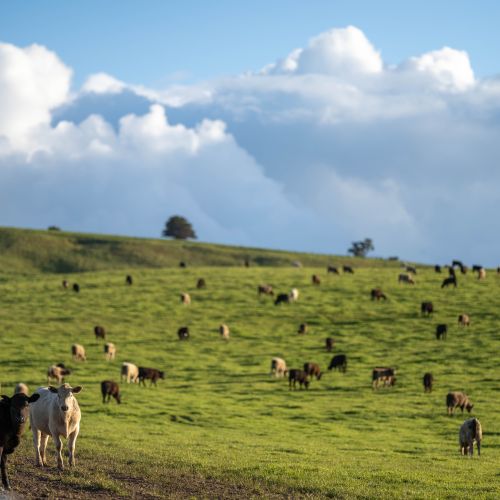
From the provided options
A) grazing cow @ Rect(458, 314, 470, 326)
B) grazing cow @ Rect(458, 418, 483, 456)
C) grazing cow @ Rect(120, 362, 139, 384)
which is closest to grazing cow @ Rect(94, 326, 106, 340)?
grazing cow @ Rect(120, 362, 139, 384)

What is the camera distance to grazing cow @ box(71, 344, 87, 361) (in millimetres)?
54219

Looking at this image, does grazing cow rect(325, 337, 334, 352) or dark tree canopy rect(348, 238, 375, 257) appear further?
dark tree canopy rect(348, 238, 375, 257)

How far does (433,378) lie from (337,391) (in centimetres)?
660

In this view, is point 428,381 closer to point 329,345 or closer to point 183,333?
point 329,345

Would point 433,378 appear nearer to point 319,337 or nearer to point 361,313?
point 319,337

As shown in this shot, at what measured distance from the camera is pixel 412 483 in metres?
20.7

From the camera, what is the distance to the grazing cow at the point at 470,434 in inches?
1118

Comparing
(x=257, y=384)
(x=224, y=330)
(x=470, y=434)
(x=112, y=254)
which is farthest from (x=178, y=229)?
(x=470, y=434)

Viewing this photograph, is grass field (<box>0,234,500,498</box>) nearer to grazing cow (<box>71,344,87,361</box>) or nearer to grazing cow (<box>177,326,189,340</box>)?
grazing cow (<box>71,344,87,361</box>)

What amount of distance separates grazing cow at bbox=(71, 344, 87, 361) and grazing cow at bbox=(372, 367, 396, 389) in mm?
18606

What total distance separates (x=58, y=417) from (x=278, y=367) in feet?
109

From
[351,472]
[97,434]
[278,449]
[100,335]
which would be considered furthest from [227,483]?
[100,335]

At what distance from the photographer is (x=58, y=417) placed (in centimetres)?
1934

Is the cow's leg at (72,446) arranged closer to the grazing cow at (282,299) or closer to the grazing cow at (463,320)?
the grazing cow at (463,320)
